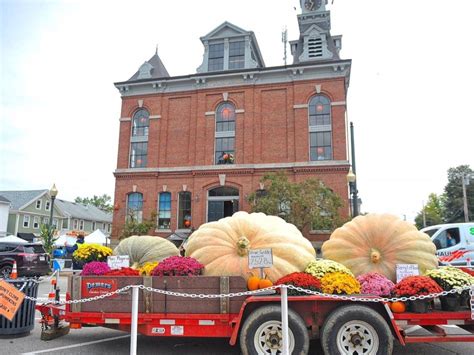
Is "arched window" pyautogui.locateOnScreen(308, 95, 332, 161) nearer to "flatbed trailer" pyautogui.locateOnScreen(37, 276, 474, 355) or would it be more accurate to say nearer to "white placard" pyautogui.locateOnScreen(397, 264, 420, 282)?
"white placard" pyautogui.locateOnScreen(397, 264, 420, 282)

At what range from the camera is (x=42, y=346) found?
5.97 m

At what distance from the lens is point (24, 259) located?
15938mm

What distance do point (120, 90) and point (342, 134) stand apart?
54.5 feet

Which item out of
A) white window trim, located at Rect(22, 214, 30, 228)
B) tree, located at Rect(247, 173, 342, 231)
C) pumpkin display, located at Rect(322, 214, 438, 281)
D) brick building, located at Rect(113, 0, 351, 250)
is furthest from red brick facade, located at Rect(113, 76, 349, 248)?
white window trim, located at Rect(22, 214, 30, 228)

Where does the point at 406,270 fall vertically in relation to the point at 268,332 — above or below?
above

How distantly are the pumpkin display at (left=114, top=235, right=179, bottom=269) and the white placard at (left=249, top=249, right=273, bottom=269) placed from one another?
2.84 meters

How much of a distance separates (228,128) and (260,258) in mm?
20378

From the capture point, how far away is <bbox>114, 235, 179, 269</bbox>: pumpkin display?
25.0 ft

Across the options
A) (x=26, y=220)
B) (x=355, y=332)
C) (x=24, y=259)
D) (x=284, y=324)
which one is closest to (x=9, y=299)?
(x=284, y=324)

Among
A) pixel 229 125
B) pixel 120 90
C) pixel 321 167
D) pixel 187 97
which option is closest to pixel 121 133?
pixel 120 90

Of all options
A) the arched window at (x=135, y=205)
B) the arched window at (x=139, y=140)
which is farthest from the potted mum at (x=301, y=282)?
the arched window at (x=139, y=140)

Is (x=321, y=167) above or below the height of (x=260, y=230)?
above

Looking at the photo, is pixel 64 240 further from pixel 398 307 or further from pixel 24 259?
pixel 398 307

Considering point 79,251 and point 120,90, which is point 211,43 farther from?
point 79,251
